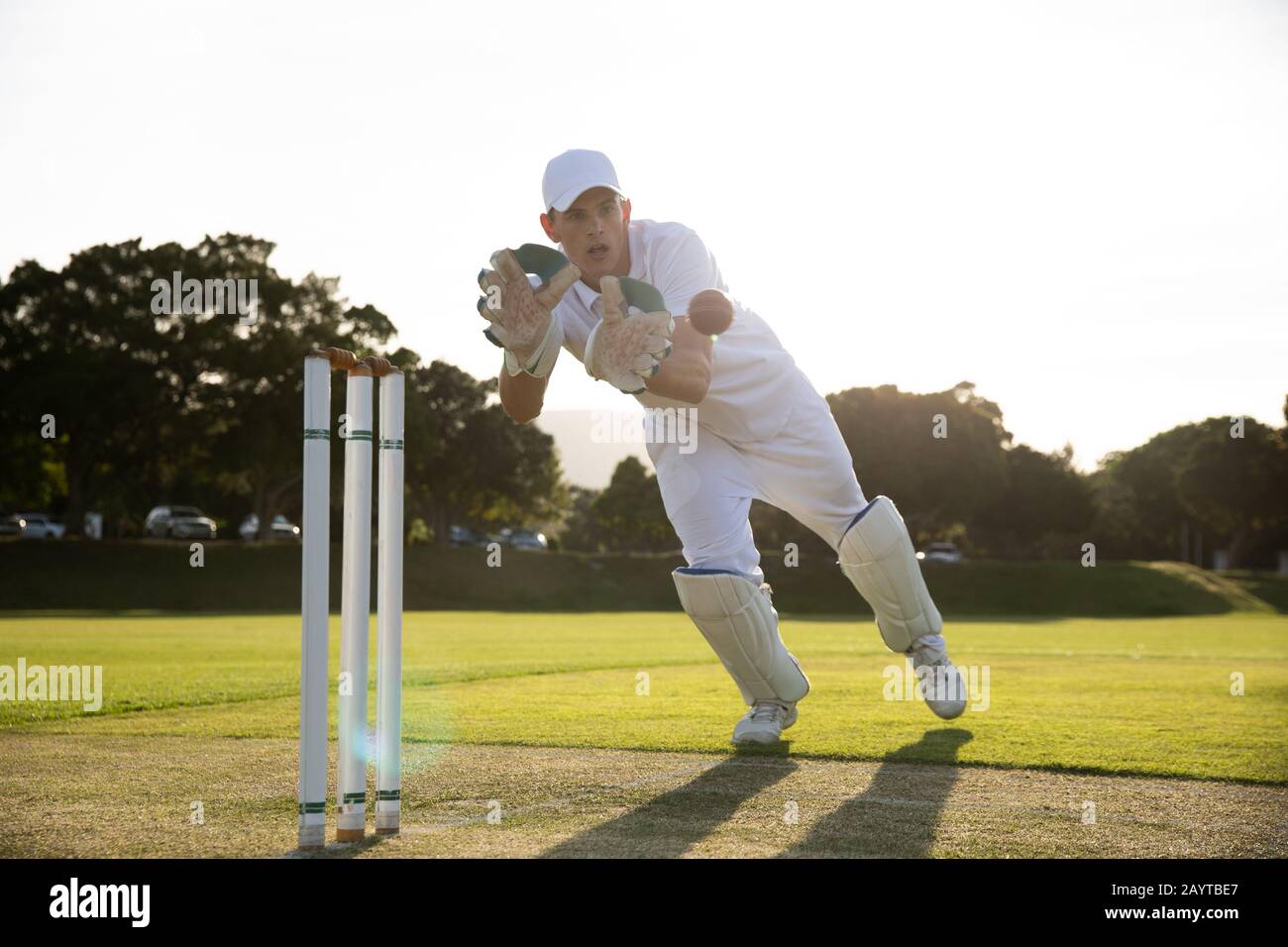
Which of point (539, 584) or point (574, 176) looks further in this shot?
point (539, 584)

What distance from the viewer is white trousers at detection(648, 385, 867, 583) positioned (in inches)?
249

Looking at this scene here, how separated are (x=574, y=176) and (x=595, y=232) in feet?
0.90

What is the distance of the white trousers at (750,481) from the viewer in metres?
6.32

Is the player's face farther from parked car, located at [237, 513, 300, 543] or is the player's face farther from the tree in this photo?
the tree

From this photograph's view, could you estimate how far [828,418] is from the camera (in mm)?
6773

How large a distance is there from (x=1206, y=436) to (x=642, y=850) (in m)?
82.6

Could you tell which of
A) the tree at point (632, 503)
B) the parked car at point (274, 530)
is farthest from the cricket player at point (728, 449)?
the tree at point (632, 503)

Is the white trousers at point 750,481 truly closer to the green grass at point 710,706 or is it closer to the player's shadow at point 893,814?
the green grass at point 710,706

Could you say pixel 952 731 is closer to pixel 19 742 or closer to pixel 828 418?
pixel 828 418

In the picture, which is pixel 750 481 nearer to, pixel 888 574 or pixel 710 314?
pixel 888 574

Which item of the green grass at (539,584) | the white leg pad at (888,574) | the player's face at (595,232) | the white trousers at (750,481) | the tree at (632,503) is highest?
the tree at (632,503)

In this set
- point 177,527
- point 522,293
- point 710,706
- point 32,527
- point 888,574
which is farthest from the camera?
point 32,527

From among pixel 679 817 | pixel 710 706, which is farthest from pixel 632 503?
pixel 679 817

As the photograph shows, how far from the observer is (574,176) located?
5297mm
